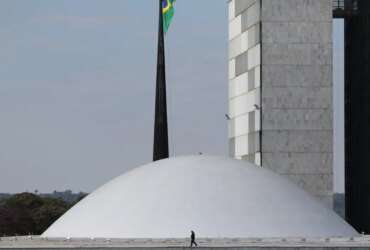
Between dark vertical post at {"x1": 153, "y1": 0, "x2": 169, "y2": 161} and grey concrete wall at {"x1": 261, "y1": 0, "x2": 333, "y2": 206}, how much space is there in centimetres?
1429

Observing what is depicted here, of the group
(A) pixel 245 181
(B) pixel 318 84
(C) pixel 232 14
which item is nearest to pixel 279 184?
(A) pixel 245 181

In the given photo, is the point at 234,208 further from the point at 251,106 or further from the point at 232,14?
the point at 232,14

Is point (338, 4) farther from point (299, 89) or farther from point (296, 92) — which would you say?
point (296, 92)

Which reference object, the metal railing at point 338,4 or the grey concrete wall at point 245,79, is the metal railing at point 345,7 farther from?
the grey concrete wall at point 245,79

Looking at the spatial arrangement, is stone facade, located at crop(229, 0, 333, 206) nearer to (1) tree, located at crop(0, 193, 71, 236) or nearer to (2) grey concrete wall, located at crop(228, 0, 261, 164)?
(2) grey concrete wall, located at crop(228, 0, 261, 164)

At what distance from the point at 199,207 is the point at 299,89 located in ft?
184

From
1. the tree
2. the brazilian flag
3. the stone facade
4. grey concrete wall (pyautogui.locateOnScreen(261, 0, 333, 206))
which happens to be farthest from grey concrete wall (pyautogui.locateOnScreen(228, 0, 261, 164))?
the tree

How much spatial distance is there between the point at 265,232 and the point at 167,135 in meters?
46.9

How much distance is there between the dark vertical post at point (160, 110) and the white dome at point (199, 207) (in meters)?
31.7

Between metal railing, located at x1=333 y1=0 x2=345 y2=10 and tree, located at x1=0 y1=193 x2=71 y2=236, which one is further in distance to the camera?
tree, located at x1=0 y1=193 x2=71 y2=236

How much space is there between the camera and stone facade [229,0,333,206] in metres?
146

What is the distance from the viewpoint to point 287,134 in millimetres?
146375

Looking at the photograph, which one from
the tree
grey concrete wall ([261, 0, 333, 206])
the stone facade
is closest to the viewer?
the stone facade

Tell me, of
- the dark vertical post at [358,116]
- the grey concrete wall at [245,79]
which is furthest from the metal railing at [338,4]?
the grey concrete wall at [245,79]
